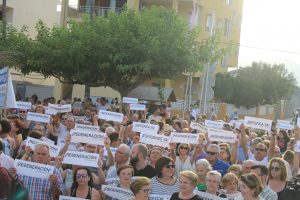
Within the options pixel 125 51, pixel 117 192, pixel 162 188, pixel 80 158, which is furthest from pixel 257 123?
pixel 125 51

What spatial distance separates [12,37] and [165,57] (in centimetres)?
725

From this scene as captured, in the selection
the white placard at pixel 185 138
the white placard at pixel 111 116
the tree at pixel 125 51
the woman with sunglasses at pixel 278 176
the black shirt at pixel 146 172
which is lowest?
the black shirt at pixel 146 172

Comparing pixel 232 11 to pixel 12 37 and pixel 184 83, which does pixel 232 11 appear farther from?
pixel 12 37

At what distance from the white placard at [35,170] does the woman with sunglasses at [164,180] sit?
1324mm

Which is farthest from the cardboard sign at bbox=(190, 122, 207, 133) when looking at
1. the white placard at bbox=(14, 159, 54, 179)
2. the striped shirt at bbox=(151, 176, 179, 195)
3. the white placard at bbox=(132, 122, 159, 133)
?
the white placard at bbox=(14, 159, 54, 179)

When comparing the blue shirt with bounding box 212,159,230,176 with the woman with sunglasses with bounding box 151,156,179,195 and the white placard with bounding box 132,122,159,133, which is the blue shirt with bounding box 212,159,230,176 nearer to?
the woman with sunglasses with bounding box 151,156,179,195

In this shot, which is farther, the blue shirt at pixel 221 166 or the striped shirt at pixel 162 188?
the blue shirt at pixel 221 166

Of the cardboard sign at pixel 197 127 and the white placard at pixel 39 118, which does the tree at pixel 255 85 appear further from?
the white placard at pixel 39 118

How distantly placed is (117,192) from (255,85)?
38.5 metres

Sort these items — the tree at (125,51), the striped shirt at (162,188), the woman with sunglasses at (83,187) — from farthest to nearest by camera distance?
the tree at (125,51) → the striped shirt at (162,188) → the woman with sunglasses at (83,187)

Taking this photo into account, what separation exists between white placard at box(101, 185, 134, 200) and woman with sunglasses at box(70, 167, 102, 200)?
0.13m

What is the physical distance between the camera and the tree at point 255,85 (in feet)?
137

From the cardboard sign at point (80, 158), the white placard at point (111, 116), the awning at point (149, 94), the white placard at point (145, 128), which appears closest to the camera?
the cardboard sign at point (80, 158)

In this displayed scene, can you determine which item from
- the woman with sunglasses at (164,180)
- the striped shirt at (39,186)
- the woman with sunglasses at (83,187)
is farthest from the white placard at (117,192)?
the striped shirt at (39,186)
